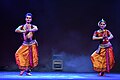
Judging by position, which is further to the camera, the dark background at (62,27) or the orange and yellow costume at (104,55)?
the dark background at (62,27)

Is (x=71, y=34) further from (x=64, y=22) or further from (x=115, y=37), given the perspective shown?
(x=115, y=37)

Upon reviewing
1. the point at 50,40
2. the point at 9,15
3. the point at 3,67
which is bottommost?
the point at 3,67

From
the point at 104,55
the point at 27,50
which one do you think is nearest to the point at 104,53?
the point at 104,55

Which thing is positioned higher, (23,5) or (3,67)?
(23,5)

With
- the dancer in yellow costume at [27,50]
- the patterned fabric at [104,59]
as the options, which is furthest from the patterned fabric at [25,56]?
the patterned fabric at [104,59]

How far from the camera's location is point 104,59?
693cm

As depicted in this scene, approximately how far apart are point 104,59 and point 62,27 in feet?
5.17

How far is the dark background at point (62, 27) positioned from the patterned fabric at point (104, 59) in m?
1.13

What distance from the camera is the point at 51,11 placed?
8.09 metres

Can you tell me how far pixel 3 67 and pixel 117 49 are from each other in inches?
106

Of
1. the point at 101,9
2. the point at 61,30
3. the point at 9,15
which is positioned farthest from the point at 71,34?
the point at 9,15

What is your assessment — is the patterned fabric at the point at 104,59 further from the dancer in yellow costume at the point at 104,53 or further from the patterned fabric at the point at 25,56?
the patterned fabric at the point at 25,56

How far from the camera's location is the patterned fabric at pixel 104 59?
6902 mm

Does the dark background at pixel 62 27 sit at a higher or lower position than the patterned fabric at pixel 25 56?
higher
